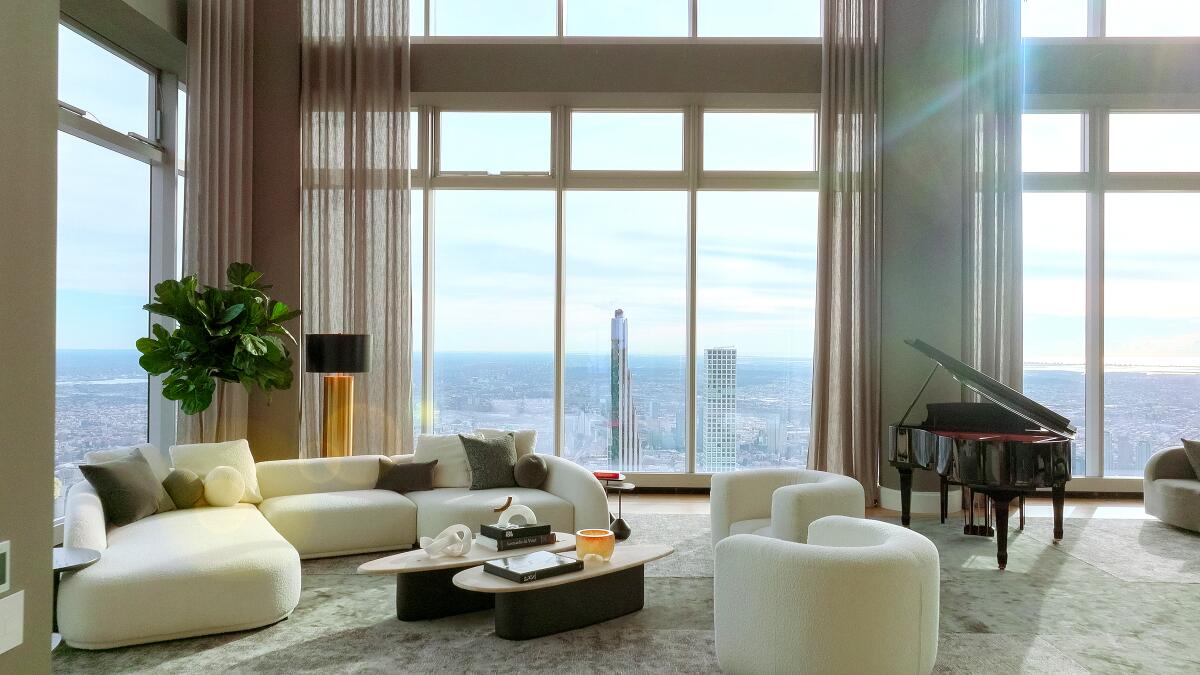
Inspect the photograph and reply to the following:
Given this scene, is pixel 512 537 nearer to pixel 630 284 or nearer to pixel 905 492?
pixel 905 492

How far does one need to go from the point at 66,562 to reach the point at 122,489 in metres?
1.08

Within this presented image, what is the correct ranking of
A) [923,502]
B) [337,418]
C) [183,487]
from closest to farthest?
[183,487] < [337,418] < [923,502]

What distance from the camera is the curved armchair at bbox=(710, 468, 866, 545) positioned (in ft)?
14.3

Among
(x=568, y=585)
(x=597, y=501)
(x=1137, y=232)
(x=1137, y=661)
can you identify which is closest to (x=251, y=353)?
(x=597, y=501)

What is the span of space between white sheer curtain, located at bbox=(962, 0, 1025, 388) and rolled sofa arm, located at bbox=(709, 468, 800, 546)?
3030 mm

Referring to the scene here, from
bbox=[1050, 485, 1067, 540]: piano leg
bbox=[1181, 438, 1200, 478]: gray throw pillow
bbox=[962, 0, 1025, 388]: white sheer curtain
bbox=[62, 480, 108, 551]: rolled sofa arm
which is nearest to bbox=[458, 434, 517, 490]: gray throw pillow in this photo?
bbox=[62, 480, 108, 551]: rolled sofa arm

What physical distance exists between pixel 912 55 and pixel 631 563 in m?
5.29

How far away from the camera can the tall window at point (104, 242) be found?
5.50m

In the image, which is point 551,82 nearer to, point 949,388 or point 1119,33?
point 949,388

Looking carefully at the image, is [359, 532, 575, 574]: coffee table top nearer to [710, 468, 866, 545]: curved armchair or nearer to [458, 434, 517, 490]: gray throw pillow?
[710, 468, 866, 545]: curved armchair

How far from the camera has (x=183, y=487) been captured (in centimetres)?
498

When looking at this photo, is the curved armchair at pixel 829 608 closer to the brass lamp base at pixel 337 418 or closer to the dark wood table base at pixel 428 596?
the dark wood table base at pixel 428 596

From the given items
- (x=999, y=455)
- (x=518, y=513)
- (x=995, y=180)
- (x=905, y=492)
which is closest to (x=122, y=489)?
(x=518, y=513)

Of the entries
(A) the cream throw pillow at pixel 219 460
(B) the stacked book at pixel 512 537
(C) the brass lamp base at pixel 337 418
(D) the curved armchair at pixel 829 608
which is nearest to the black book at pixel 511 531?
(B) the stacked book at pixel 512 537
